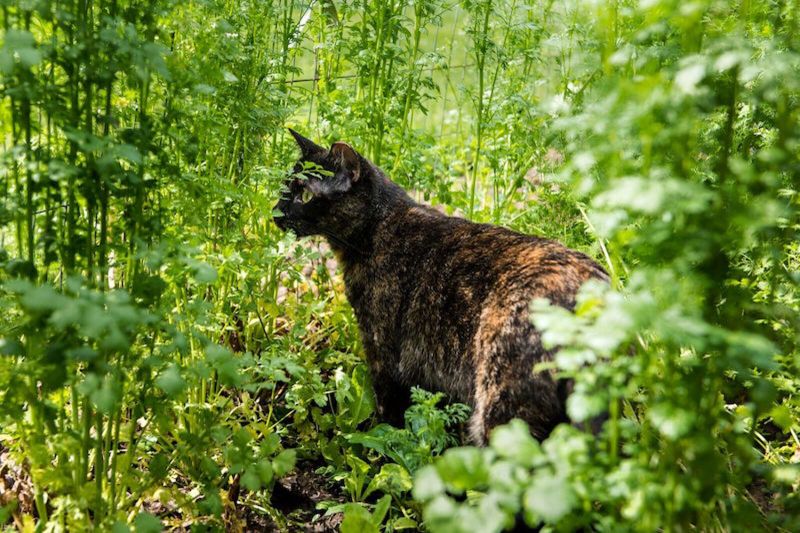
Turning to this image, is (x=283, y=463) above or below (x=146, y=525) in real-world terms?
above

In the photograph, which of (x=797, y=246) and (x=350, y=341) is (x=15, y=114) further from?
(x=797, y=246)

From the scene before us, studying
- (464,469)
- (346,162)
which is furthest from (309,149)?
(464,469)

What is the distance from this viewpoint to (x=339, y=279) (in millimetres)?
4066

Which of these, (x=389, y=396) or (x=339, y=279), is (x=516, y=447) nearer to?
(x=389, y=396)

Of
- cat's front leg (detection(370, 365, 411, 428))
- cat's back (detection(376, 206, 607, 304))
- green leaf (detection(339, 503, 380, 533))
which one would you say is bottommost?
green leaf (detection(339, 503, 380, 533))

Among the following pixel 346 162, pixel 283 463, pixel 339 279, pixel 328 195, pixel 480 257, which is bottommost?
pixel 283 463

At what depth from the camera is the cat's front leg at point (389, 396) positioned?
3.14 meters

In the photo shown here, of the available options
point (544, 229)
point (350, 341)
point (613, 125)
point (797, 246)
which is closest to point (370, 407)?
point (350, 341)

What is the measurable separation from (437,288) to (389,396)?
0.58 m

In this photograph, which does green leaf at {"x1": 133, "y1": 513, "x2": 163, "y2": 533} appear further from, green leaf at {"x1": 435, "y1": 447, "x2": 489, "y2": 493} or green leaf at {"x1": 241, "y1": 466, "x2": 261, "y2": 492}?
green leaf at {"x1": 435, "y1": 447, "x2": 489, "y2": 493}

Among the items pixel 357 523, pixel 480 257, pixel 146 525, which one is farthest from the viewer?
pixel 480 257

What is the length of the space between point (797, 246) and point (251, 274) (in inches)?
82.3

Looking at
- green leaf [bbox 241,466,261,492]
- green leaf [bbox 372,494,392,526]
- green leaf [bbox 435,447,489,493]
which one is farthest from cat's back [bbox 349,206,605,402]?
green leaf [bbox 435,447,489,493]

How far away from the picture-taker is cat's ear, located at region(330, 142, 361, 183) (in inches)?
132
